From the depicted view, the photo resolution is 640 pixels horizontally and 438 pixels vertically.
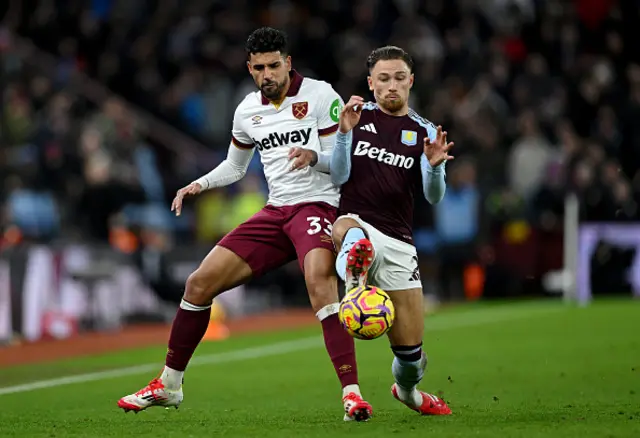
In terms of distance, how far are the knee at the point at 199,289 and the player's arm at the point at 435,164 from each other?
1.50m

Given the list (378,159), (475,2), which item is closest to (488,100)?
(475,2)

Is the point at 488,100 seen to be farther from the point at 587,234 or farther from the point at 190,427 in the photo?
the point at 190,427

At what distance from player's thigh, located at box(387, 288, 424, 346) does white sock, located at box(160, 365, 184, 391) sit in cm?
143

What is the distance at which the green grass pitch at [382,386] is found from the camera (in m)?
7.42

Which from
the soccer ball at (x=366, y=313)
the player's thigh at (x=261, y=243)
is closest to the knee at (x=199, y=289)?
the player's thigh at (x=261, y=243)

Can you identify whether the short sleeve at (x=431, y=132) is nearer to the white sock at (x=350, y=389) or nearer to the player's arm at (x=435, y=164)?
the player's arm at (x=435, y=164)

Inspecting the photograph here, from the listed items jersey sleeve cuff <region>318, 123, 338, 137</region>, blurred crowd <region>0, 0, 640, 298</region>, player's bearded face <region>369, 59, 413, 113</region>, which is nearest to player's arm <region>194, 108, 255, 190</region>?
jersey sleeve cuff <region>318, 123, 338, 137</region>

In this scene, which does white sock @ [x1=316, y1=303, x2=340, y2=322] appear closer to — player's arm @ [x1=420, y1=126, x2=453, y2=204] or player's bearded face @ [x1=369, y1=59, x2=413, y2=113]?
player's arm @ [x1=420, y1=126, x2=453, y2=204]

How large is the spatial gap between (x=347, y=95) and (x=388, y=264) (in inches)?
527

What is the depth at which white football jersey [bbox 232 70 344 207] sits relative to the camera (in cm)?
832

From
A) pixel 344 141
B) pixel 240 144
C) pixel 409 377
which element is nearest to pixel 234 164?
pixel 240 144

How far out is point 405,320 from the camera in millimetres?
7918

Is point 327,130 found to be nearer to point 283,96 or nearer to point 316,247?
point 283,96

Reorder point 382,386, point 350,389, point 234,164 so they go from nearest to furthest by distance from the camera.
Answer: point 350,389 → point 234,164 → point 382,386
